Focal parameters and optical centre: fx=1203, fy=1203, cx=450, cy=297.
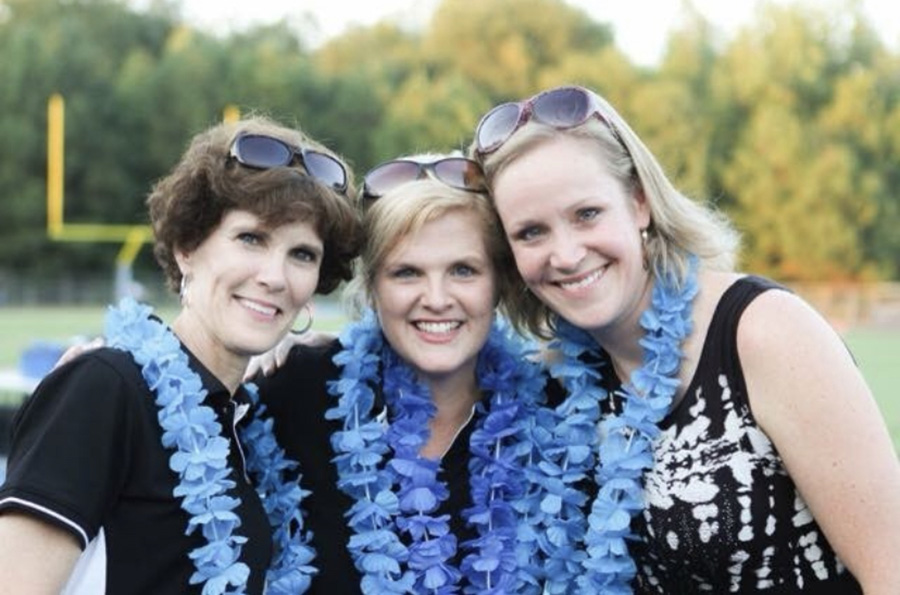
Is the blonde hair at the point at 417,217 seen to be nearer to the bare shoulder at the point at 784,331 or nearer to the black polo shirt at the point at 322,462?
the black polo shirt at the point at 322,462

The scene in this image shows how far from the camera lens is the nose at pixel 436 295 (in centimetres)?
323

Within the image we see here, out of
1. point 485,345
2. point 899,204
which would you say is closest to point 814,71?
point 899,204

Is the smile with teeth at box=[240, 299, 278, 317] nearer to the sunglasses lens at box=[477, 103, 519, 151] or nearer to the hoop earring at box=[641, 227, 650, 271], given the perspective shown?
the sunglasses lens at box=[477, 103, 519, 151]

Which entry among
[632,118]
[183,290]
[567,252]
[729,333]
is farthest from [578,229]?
[632,118]

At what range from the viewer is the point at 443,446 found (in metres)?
3.41

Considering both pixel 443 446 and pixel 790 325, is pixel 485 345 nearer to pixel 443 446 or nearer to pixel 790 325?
pixel 443 446

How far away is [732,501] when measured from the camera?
2686mm

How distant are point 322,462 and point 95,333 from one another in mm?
15555

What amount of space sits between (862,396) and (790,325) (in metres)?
0.21

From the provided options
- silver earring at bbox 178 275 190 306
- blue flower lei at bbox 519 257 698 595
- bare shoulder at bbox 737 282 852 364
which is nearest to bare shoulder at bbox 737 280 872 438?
bare shoulder at bbox 737 282 852 364

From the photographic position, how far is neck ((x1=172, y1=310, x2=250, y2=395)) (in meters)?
2.87

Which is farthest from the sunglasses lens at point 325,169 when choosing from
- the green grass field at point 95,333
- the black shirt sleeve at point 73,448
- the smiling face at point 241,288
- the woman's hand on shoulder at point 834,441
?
the green grass field at point 95,333

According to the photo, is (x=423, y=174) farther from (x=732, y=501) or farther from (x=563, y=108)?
(x=732, y=501)

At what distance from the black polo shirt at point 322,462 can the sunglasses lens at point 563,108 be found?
3.10 ft
